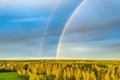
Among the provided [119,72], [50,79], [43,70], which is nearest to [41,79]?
[50,79]

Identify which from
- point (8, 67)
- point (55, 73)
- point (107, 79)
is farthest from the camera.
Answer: point (8, 67)

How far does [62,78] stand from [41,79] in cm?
830

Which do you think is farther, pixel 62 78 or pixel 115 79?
pixel 62 78

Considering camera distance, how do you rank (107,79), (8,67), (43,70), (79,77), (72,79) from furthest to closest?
(8,67) < (43,70) < (72,79) < (79,77) < (107,79)

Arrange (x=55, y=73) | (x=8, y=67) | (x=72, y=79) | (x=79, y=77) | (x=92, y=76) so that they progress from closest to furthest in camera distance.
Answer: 1. (x=92, y=76)
2. (x=79, y=77)
3. (x=72, y=79)
4. (x=55, y=73)
5. (x=8, y=67)

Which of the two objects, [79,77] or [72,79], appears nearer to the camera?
[79,77]

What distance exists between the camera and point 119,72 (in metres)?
63.3

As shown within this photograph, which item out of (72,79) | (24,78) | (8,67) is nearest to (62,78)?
(72,79)

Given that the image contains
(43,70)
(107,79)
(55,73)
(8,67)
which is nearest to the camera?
(107,79)

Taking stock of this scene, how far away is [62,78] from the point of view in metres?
63.6

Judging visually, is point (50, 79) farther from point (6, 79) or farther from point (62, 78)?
point (6, 79)

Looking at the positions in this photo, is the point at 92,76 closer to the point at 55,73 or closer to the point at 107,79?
the point at 107,79

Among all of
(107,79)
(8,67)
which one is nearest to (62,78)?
(107,79)

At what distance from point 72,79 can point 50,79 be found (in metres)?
4.55
